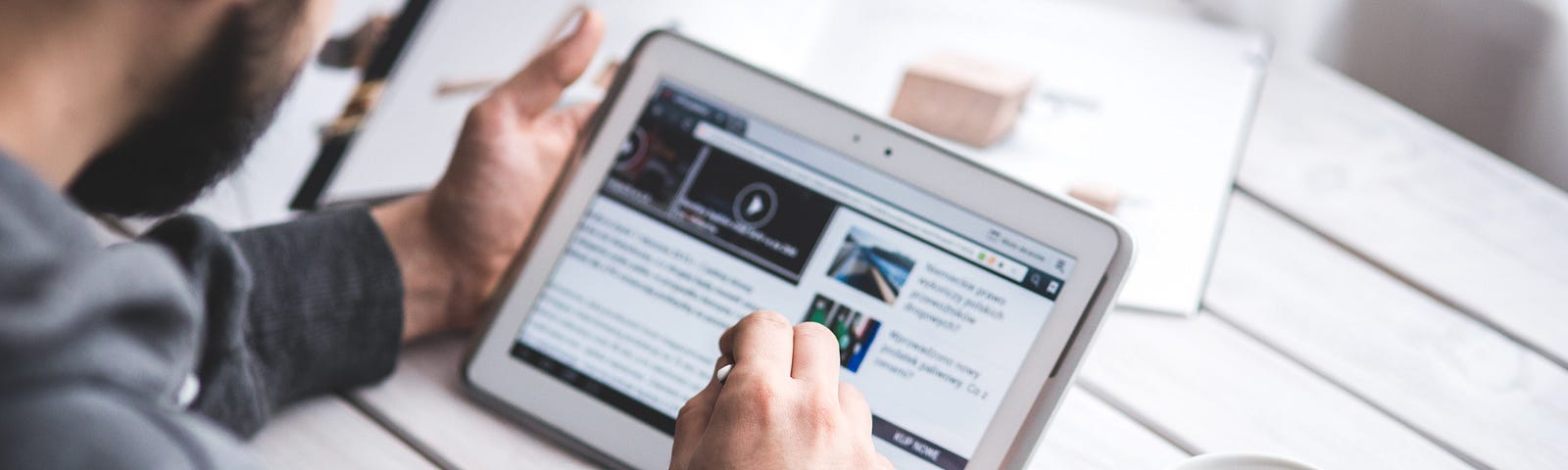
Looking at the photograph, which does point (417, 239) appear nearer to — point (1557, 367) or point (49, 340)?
point (49, 340)

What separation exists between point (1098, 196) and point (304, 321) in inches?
18.9

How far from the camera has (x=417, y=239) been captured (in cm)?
66

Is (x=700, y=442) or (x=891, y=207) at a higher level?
(x=891, y=207)

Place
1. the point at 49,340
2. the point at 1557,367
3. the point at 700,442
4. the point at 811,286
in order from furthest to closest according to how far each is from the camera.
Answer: the point at 1557,367 < the point at 811,286 < the point at 700,442 < the point at 49,340

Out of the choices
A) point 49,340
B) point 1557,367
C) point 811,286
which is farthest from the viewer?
point 1557,367

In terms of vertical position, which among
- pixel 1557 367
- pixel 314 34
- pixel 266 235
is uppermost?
pixel 1557 367

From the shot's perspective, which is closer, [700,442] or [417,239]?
[700,442]

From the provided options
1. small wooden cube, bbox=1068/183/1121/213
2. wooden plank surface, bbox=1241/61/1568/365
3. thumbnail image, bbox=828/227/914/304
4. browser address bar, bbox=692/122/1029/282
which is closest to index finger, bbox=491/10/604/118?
browser address bar, bbox=692/122/1029/282

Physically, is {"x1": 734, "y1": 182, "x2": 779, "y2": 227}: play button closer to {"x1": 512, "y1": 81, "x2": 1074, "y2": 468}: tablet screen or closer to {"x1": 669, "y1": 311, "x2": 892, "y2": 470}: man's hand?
{"x1": 512, "y1": 81, "x2": 1074, "y2": 468}: tablet screen

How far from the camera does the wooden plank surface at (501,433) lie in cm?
56

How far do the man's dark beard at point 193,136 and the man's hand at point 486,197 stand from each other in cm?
17

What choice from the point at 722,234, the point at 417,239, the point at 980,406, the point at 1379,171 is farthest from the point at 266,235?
the point at 1379,171

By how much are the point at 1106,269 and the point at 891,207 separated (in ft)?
0.35

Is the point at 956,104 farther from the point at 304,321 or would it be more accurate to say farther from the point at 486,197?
the point at 304,321
